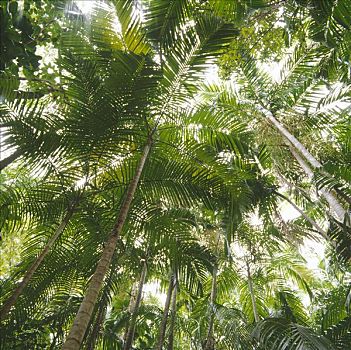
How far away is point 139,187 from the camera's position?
3117 millimetres

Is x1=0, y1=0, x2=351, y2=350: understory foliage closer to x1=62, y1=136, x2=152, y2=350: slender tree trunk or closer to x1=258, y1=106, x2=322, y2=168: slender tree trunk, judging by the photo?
x1=62, y1=136, x2=152, y2=350: slender tree trunk

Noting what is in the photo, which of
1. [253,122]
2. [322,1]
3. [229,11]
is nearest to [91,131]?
[229,11]

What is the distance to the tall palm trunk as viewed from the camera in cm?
347

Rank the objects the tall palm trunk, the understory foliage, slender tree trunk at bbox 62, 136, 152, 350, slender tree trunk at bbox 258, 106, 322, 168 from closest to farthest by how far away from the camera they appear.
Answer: slender tree trunk at bbox 62, 136, 152, 350
the understory foliage
the tall palm trunk
slender tree trunk at bbox 258, 106, 322, 168

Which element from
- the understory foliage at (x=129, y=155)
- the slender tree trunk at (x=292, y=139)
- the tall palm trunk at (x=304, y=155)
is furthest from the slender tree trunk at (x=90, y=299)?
the slender tree trunk at (x=292, y=139)

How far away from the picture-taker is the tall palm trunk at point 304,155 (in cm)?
347

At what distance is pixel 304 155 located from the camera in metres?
4.13

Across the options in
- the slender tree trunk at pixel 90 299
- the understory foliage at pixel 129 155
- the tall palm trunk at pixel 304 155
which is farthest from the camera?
the tall palm trunk at pixel 304 155

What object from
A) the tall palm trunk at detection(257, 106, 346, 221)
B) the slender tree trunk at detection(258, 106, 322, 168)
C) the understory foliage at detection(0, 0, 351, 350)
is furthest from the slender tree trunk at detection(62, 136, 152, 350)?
the slender tree trunk at detection(258, 106, 322, 168)

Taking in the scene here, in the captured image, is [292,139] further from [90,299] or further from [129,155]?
[90,299]

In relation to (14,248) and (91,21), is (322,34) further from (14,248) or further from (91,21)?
(14,248)

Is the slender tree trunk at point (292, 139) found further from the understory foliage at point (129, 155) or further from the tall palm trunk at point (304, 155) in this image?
the understory foliage at point (129, 155)

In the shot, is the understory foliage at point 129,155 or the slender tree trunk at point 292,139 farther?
the slender tree trunk at point 292,139

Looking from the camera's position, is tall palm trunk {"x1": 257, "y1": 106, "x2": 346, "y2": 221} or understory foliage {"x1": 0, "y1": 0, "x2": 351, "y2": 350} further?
tall palm trunk {"x1": 257, "y1": 106, "x2": 346, "y2": 221}
